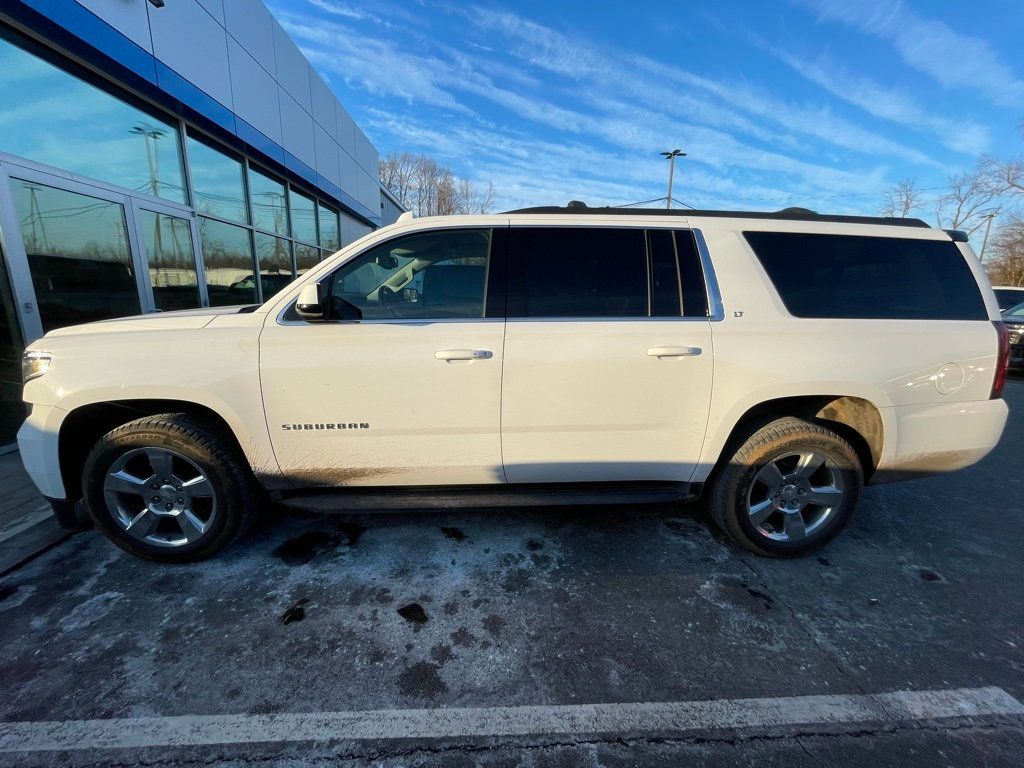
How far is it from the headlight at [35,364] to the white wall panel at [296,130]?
9.64m

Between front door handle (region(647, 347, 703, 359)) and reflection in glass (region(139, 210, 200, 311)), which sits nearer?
front door handle (region(647, 347, 703, 359))

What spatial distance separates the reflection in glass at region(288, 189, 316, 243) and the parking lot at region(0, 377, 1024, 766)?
10.6 m

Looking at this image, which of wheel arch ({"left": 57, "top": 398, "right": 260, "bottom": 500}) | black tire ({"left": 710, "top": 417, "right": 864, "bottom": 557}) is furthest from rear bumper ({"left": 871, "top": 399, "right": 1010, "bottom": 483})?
wheel arch ({"left": 57, "top": 398, "right": 260, "bottom": 500})

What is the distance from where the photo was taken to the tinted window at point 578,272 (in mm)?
2549

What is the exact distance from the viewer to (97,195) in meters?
5.43

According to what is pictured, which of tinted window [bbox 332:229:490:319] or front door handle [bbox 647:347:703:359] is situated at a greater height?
tinted window [bbox 332:229:490:319]

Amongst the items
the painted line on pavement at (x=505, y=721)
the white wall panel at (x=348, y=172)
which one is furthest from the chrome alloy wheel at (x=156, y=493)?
the white wall panel at (x=348, y=172)

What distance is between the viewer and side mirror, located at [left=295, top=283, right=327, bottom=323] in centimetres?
236

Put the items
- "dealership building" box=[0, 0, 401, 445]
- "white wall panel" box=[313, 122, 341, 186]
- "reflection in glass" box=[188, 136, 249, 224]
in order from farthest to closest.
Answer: "white wall panel" box=[313, 122, 341, 186], "reflection in glass" box=[188, 136, 249, 224], "dealership building" box=[0, 0, 401, 445]

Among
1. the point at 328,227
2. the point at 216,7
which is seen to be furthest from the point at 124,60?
the point at 328,227

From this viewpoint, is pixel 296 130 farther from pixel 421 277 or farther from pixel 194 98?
pixel 421 277

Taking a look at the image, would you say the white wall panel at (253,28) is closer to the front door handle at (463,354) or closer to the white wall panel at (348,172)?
the white wall panel at (348,172)

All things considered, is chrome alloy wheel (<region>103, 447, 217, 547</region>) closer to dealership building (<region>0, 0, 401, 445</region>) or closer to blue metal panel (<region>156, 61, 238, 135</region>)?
dealership building (<region>0, 0, 401, 445</region>)

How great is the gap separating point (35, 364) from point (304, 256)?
10997 millimetres
